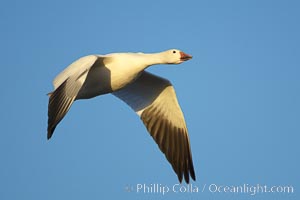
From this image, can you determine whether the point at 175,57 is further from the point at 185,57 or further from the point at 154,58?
the point at 154,58

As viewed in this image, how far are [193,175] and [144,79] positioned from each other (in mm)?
2387

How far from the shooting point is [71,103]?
10180 mm

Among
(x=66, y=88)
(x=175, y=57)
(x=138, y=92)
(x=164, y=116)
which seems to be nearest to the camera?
(x=66, y=88)

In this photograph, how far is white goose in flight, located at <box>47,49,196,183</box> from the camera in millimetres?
10578

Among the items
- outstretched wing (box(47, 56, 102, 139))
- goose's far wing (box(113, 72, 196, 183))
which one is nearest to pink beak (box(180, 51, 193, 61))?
goose's far wing (box(113, 72, 196, 183))

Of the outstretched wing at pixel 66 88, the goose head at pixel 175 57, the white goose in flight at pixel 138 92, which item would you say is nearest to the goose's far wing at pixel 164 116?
the white goose in flight at pixel 138 92

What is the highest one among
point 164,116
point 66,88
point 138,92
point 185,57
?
point 185,57

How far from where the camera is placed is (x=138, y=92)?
14.3m

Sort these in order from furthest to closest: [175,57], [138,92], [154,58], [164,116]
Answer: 1. [138,92]
2. [164,116]
3. [175,57]
4. [154,58]

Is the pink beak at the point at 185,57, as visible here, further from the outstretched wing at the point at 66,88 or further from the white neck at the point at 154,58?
the outstretched wing at the point at 66,88

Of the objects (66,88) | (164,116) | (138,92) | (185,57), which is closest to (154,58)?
(185,57)

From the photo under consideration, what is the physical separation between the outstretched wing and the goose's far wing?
2.79m

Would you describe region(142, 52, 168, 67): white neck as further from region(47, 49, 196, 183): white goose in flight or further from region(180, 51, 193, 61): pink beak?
region(180, 51, 193, 61): pink beak

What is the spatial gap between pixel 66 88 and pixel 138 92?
151 inches
